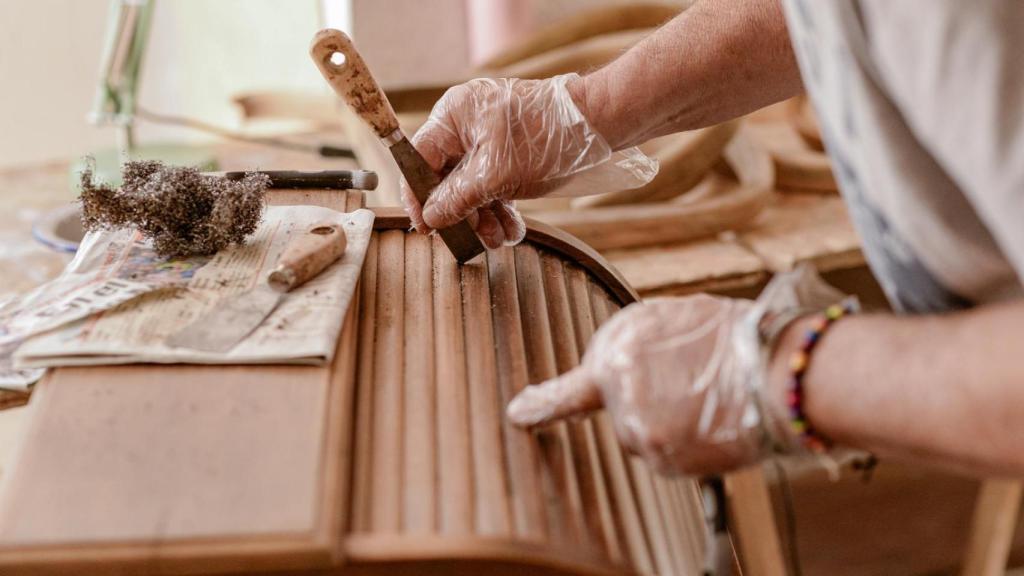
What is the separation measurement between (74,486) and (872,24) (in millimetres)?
650

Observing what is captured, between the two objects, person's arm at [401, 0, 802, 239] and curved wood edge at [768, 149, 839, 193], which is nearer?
person's arm at [401, 0, 802, 239]

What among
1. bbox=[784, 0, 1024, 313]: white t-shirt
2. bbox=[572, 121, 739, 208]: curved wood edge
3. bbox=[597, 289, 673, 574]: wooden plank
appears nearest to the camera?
bbox=[784, 0, 1024, 313]: white t-shirt

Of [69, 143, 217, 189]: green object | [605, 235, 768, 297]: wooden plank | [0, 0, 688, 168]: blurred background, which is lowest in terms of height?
[605, 235, 768, 297]: wooden plank

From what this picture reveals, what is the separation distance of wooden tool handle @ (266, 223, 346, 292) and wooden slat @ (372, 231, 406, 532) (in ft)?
0.20

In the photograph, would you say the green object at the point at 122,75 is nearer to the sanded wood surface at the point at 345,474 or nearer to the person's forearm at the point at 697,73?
the person's forearm at the point at 697,73

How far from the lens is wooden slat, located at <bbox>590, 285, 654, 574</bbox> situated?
711mm

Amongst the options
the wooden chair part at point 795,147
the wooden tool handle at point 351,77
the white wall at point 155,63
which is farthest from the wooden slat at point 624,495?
the white wall at point 155,63

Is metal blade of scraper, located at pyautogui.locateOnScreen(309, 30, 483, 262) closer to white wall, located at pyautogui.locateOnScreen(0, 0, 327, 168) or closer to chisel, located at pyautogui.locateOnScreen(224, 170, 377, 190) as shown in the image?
chisel, located at pyautogui.locateOnScreen(224, 170, 377, 190)

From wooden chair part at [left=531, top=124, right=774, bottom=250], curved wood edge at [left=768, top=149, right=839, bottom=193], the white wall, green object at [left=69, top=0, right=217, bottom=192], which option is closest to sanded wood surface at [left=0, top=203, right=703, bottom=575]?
wooden chair part at [left=531, top=124, right=774, bottom=250]

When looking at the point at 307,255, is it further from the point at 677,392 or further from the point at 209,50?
the point at 209,50

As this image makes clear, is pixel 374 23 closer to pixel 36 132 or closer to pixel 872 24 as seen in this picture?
pixel 36 132

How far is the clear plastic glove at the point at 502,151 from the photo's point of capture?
3.56ft

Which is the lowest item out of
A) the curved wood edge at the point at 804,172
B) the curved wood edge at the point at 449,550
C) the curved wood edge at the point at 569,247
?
the curved wood edge at the point at 449,550

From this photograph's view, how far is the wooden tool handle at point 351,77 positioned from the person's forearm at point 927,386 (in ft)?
1.63
